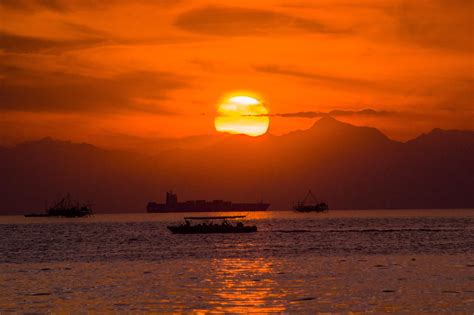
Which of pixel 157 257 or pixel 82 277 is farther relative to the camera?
pixel 157 257

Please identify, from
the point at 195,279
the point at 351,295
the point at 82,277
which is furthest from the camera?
the point at 82,277

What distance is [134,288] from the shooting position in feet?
230

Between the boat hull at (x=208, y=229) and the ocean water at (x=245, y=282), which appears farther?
the boat hull at (x=208, y=229)

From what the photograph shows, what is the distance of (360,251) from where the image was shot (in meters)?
122

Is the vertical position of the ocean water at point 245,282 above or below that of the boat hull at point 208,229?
below

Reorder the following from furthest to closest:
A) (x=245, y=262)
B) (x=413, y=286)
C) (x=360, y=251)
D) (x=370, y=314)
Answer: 1. (x=360, y=251)
2. (x=245, y=262)
3. (x=413, y=286)
4. (x=370, y=314)

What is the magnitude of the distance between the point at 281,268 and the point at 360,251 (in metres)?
35.2

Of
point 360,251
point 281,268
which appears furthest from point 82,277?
point 360,251

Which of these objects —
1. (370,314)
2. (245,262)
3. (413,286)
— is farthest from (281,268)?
(370,314)

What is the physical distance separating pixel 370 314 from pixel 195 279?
28.6m

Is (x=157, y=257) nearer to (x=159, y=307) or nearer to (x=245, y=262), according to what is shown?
(x=245, y=262)

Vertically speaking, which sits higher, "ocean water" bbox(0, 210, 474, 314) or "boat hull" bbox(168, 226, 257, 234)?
"boat hull" bbox(168, 226, 257, 234)

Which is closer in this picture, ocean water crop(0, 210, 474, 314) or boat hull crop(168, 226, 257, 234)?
ocean water crop(0, 210, 474, 314)

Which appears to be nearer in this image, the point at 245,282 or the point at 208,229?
the point at 245,282
